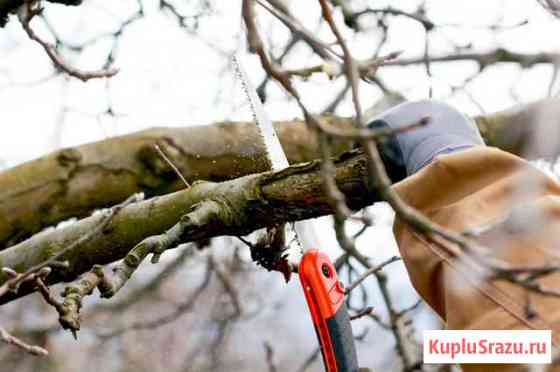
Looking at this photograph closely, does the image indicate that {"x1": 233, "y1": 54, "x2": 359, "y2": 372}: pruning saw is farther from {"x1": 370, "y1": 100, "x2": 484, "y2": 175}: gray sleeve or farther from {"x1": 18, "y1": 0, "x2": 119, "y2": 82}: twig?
{"x1": 18, "y1": 0, "x2": 119, "y2": 82}: twig

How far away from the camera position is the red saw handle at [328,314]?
4.27 feet

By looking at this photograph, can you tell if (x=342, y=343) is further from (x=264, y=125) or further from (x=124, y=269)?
(x=264, y=125)

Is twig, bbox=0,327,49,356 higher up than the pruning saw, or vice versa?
twig, bbox=0,327,49,356

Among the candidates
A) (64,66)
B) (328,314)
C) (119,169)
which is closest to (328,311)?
(328,314)

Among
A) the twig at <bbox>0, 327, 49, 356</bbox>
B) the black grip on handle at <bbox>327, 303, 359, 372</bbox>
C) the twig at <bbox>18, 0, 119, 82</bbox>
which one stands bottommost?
the black grip on handle at <bbox>327, 303, 359, 372</bbox>

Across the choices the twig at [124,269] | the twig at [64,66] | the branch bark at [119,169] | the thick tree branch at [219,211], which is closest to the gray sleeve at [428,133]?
the thick tree branch at [219,211]

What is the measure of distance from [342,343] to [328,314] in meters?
0.05

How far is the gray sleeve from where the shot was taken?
125 cm

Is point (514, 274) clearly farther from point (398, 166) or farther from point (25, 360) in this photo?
point (25, 360)

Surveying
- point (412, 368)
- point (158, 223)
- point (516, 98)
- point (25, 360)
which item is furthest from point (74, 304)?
point (25, 360)

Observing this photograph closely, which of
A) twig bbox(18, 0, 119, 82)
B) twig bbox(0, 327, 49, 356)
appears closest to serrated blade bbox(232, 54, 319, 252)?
twig bbox(18, 0, 119, 82)

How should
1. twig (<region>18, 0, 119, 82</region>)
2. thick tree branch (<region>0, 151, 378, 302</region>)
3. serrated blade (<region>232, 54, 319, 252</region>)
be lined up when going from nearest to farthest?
thick tree branch (<region>0, 151, 378, 302</region>)
twig (<region>18, 0, 119, 82</region>)
serrated blade (<region>232, 54, 319, 252</region>)

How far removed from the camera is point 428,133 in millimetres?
1278

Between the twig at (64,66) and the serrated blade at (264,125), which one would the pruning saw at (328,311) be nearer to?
the serrated blade at (264,125)
